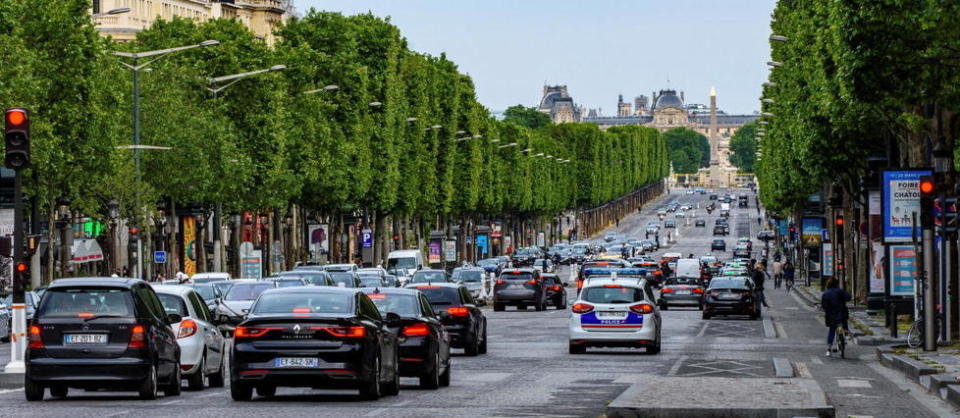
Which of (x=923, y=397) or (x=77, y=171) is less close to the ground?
(x=77, y=171)

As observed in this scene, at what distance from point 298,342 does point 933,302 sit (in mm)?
17807

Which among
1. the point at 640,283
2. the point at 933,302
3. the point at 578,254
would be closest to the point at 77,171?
the point at 640,283

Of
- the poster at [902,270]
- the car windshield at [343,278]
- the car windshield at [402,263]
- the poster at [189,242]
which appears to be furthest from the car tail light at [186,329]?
the poster at [189,242]

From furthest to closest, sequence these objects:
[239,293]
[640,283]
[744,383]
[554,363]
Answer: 1. [239,293]
2. [640,283]
3. [554,363]
4. [744,383]

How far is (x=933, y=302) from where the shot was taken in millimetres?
38750

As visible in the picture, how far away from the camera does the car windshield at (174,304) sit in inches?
1154

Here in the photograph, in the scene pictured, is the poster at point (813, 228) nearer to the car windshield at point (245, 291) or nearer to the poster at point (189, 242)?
the poster at point (189, 242)

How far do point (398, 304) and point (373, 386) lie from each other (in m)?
5.02

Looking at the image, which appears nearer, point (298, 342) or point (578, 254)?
point (298, 342)

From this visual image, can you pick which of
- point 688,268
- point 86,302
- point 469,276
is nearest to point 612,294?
point 86,302

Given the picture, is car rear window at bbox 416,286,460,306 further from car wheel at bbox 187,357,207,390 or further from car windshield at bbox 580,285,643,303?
car wheel at bbox 187,357,207,390

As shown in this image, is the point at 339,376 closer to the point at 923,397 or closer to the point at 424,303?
the point at 424,303

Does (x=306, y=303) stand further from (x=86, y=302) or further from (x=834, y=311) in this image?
(x=834, y=311)

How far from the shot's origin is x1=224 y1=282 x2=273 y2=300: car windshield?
50.6m
